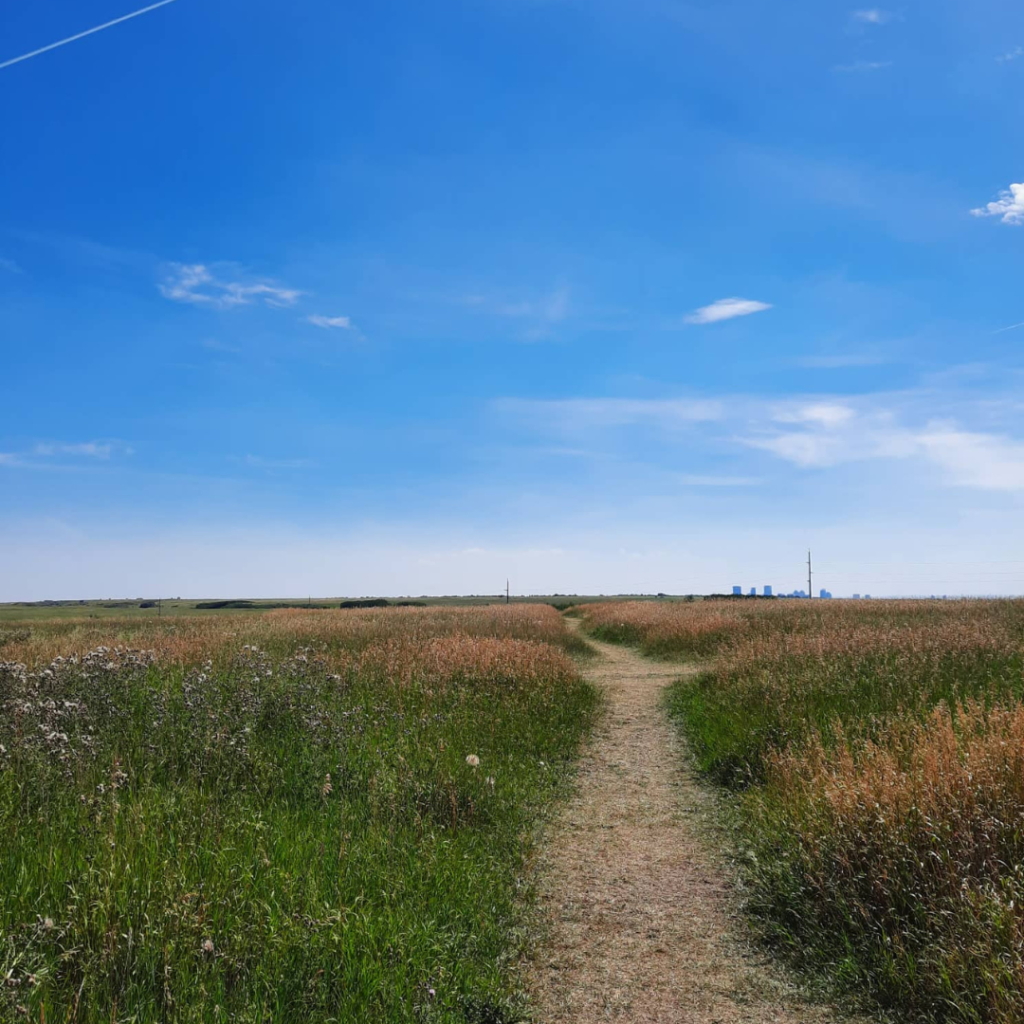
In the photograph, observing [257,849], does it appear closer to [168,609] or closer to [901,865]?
[901,865]

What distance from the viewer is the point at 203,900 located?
3.98 meters

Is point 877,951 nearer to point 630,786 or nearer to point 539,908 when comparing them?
point 539,908

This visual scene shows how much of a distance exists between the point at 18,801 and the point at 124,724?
8.95 feet

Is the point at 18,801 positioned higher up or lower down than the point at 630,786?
higher up

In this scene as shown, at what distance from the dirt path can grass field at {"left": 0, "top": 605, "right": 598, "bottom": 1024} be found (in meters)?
0.30

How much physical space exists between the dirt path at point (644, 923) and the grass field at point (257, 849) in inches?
11.8

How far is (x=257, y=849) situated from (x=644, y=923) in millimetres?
2788

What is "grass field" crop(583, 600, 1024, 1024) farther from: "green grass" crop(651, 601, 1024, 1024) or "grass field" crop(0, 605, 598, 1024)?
"grass field" crop(0, 605, 598, 1024)

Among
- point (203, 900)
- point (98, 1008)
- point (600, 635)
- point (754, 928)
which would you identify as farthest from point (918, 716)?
point (600, 635)

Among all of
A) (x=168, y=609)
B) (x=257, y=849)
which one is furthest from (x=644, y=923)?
(x=168, y=609)

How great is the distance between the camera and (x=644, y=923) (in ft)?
16.5

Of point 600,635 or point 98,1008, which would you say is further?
point 600,635

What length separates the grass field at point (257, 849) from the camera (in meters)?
3.56

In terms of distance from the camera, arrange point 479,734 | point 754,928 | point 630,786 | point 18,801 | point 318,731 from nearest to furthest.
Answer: point 754,928
point 18,801
point 318,731
point 630,786
point 479,734
